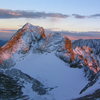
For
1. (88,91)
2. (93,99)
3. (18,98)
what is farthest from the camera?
(18,98)

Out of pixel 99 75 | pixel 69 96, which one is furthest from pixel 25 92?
pixel 99 75

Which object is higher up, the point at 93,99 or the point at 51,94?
the point at 93,99

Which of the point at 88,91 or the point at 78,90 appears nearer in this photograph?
the point at 88,91

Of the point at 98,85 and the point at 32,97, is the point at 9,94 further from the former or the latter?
the point at 98,85

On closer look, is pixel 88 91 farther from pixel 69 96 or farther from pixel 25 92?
pixel 25 92

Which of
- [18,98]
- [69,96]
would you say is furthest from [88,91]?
[18,98]

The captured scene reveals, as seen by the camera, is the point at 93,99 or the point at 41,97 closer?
the point at 93,99

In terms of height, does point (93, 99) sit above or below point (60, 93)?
above

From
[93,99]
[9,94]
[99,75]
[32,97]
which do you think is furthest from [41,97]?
[93,99]

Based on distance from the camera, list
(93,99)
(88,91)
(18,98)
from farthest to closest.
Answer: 1. (18,98)
2. (88,91)
3. (93,99)
